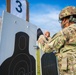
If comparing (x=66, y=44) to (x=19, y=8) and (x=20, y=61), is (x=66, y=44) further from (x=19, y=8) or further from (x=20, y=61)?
(x=19, y=8)

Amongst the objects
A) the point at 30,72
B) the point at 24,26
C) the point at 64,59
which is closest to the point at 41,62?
the point at 30,72

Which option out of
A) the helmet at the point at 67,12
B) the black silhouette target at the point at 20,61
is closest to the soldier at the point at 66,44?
the helmet at the point at 67,12

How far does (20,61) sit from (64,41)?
0.77m

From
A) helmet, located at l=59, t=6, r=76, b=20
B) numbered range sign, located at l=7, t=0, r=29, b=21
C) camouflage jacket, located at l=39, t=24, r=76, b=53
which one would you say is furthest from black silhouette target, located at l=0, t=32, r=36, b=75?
helmet, located at l=59, t=6, r=76, b=20

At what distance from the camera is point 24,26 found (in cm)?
337

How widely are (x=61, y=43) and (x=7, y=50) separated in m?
0.72

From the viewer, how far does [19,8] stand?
3.43 metres

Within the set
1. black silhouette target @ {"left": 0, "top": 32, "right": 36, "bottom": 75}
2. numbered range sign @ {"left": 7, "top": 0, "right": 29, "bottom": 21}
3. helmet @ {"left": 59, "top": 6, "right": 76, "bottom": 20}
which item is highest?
numbered range sign @ {"left": 7, "top": 0, "right": 29, "bottom": 21}

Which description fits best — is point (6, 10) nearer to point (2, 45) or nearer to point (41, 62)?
point (2, 45)

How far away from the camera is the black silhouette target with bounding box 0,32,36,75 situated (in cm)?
293

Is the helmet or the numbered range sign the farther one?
the numbered range sign

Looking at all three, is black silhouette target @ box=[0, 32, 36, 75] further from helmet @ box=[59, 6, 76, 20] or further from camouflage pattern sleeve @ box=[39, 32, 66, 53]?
helmet @ box=[59, 6, 76, 20]

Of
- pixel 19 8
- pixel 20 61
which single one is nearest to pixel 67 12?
pixel 19 8

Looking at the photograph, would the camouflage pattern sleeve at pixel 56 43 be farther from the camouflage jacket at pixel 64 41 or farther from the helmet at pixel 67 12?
the helmet at pixel 67 12
